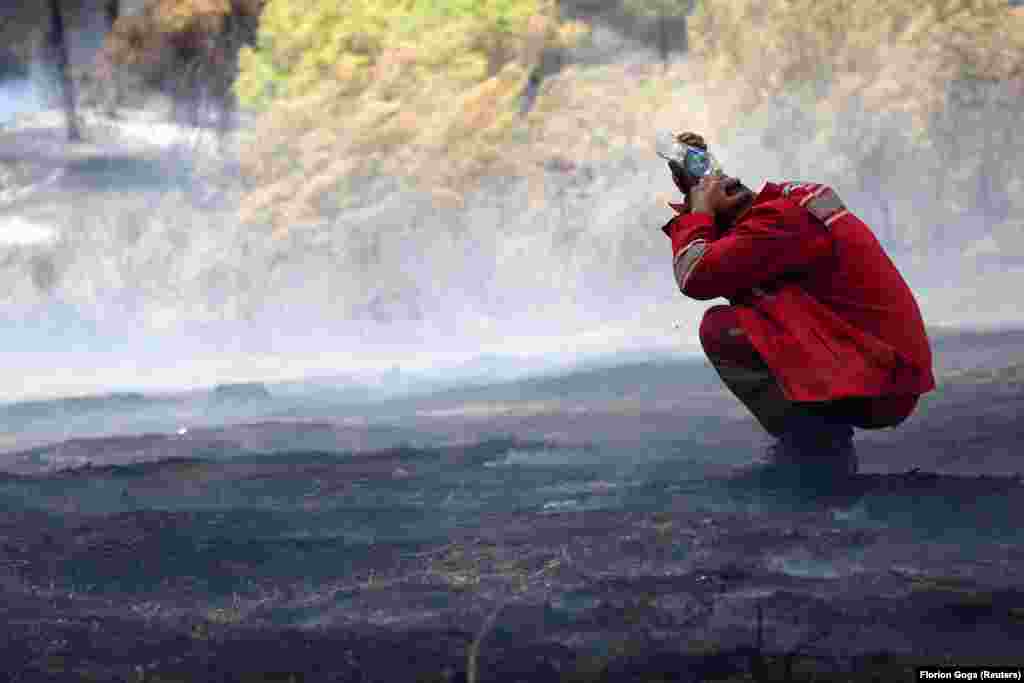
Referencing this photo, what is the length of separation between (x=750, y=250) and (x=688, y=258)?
0.12m

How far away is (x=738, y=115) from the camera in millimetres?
8289

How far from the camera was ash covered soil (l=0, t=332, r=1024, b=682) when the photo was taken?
2006mm

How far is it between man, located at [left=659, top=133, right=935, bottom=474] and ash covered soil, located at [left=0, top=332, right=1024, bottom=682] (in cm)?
27

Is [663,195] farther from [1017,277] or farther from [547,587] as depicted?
[547,587]

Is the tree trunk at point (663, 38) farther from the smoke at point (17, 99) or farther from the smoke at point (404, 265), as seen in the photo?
the smoke at point (17, 99)

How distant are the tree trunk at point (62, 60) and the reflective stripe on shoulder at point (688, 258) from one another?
229 inches

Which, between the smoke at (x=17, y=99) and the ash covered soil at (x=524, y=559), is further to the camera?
the smoke at (x=17, y=99)

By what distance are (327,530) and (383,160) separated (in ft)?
17.6

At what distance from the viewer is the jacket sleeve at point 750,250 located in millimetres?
2580

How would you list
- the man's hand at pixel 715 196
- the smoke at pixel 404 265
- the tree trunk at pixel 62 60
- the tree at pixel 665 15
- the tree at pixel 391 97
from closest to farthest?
the man's hand at pixel 715 196 < the smoke at pixel 404 265 < the tree trunk at pixel 62 60 < the tree at pixel 391 97 < the tree at pixel 665 15

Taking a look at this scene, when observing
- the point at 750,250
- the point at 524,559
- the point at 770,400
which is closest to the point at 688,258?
the point at 750,250

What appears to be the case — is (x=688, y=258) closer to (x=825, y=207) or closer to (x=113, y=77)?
(x=825, y=207)

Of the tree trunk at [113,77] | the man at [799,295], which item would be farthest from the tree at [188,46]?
the man at [799,295]

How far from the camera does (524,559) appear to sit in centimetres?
255
